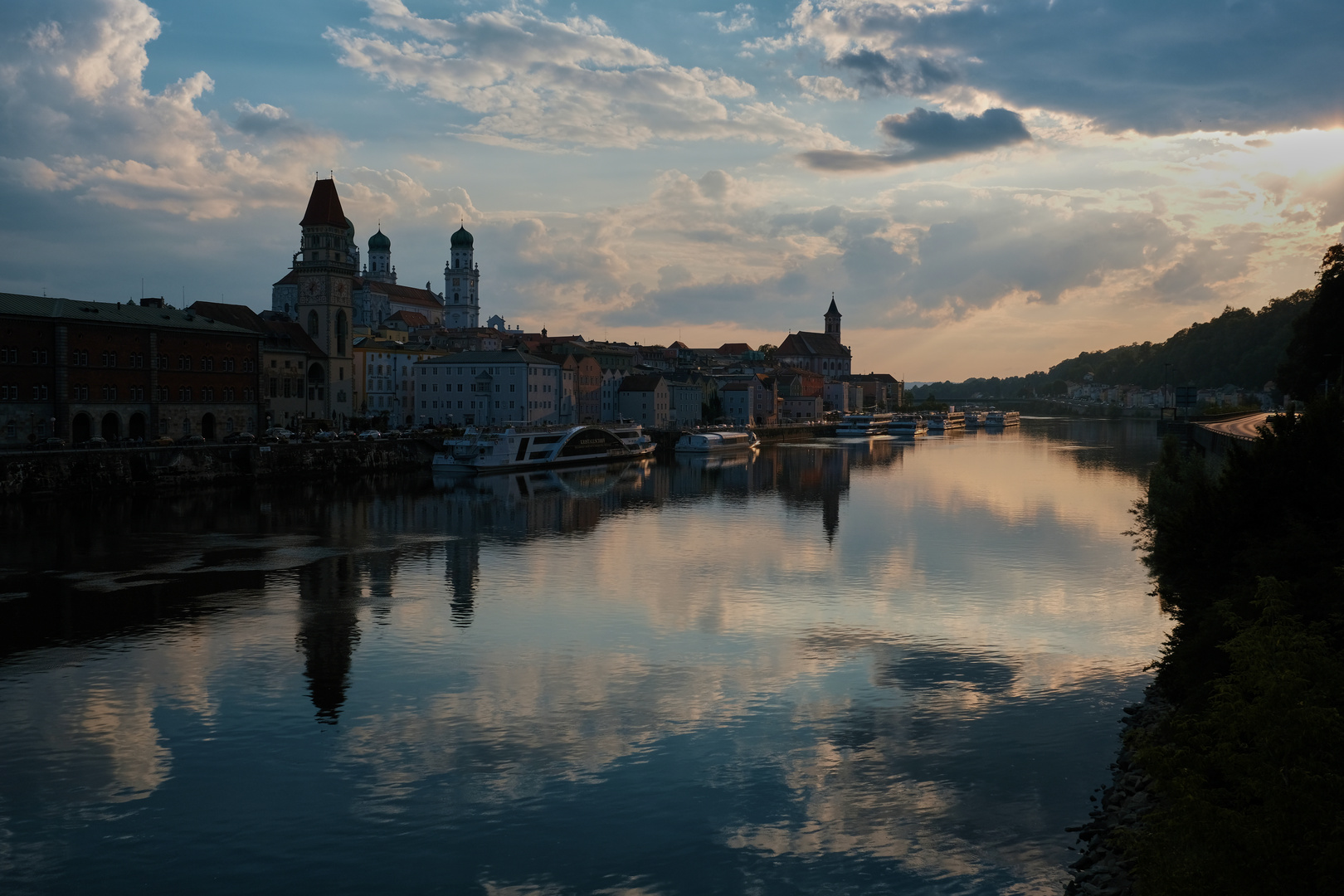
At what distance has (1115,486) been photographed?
70438mm

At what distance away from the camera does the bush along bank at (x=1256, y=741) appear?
1014cm

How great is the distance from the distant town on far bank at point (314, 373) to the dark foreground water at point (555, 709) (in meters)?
24.1

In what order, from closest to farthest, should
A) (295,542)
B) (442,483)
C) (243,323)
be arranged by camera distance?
1. (295,542)
2. (442,483)
3. (243,323)

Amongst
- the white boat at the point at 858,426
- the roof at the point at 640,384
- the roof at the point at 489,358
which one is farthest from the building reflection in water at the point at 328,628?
the white boat at the point at 858,426

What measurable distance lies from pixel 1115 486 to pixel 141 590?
2306 inches

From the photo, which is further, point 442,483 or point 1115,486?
point 442,483

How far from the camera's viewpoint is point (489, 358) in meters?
109

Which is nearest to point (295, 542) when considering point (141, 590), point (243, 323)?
point (141, 590)

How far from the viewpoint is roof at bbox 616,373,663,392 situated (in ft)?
451

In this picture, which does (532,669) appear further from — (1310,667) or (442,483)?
(442,483)

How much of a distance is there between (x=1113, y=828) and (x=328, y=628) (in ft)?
72.4

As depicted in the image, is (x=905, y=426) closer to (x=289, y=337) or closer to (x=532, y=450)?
(x=532, y=450)

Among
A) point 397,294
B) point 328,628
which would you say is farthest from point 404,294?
point 328,628

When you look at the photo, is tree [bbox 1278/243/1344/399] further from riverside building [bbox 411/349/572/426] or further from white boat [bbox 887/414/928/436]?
white boat [bbox 887/414/928/436]
